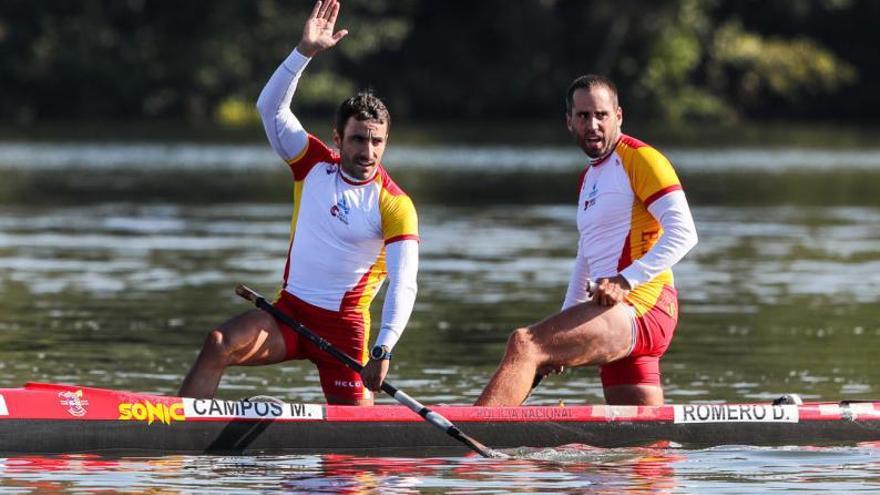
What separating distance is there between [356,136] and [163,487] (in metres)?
2.16

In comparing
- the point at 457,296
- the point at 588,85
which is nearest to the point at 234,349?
the point at 588,85

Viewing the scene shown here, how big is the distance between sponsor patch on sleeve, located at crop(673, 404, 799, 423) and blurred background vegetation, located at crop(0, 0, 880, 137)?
202 ft

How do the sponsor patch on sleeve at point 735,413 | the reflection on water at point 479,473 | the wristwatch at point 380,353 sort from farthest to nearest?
1. the sponsor patch on sleeve at point 735,413
2. the wristwatch at point 380,353
3. the reflection on water at point 479,473

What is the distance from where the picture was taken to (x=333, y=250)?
488 inches

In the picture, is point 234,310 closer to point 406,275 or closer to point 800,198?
point 406,275

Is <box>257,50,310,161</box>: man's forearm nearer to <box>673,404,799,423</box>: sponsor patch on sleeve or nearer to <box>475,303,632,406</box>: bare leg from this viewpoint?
<box>475,303,632,406</box>: bare leg

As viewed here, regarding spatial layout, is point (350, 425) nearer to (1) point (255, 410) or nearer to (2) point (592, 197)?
(1) point (255, 410)

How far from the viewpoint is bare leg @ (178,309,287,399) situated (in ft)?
39.6

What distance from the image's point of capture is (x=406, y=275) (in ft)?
39.7

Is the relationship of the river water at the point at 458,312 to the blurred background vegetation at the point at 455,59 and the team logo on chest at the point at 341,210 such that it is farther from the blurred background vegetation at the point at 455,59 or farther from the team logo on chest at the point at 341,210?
the blurred background vegetation at the point at 455,59

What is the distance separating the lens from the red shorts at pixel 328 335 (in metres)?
12.4

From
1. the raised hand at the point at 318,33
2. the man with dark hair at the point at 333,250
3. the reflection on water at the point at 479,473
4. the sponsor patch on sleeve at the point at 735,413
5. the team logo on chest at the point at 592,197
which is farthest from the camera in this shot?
the sponsor patch on sleeve at the point at 735,413

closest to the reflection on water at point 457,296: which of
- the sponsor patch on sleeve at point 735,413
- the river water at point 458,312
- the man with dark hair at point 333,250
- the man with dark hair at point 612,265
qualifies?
the river water at point 458,312

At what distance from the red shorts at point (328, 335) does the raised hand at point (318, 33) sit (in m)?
1.35
